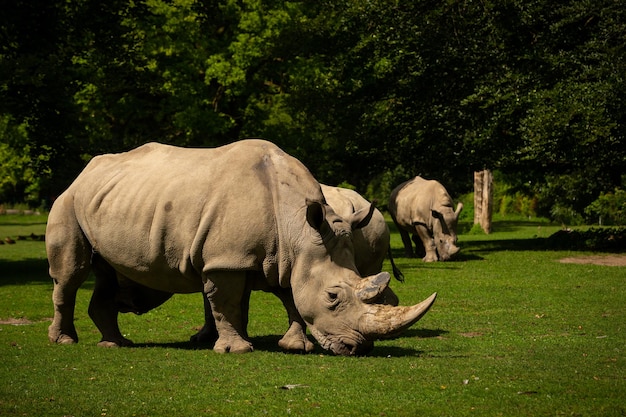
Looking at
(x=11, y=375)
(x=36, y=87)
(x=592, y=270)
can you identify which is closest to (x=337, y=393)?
(x=11, y=375)

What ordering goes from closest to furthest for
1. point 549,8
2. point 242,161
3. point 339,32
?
point 242,161 → point 549,8 → point 339,32

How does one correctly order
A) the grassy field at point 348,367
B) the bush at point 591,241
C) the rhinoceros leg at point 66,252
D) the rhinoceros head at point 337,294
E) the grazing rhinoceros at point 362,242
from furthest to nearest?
1. the bush at point 591,241
2. the grazing rhinoceros at point 362,242
3. the rhinoceros leg at point 66,252
4. the rhinoceros head at point 337,294
5. the grassy field at point 348,367

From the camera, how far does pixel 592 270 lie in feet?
82.8

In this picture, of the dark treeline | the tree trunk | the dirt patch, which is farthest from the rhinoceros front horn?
the tree trunk

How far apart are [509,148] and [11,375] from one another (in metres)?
22.8

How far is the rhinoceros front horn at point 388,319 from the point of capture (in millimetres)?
10914

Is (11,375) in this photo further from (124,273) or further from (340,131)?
(340,131)

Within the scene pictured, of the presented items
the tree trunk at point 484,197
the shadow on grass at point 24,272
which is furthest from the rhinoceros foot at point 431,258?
the tree trunk at point 484,197

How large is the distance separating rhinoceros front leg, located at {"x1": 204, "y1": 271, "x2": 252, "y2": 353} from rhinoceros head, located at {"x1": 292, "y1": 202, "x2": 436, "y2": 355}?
73 cm

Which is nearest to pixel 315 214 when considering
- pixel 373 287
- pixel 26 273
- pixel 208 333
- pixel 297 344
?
pixel 373 287

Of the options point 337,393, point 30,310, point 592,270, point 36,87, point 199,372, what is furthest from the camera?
point 36,87

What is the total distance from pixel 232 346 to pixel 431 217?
17694mm

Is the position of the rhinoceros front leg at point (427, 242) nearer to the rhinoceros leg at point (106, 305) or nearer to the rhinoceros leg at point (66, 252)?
the rhinoceros leg at point (106, 305)

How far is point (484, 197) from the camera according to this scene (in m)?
45.7
